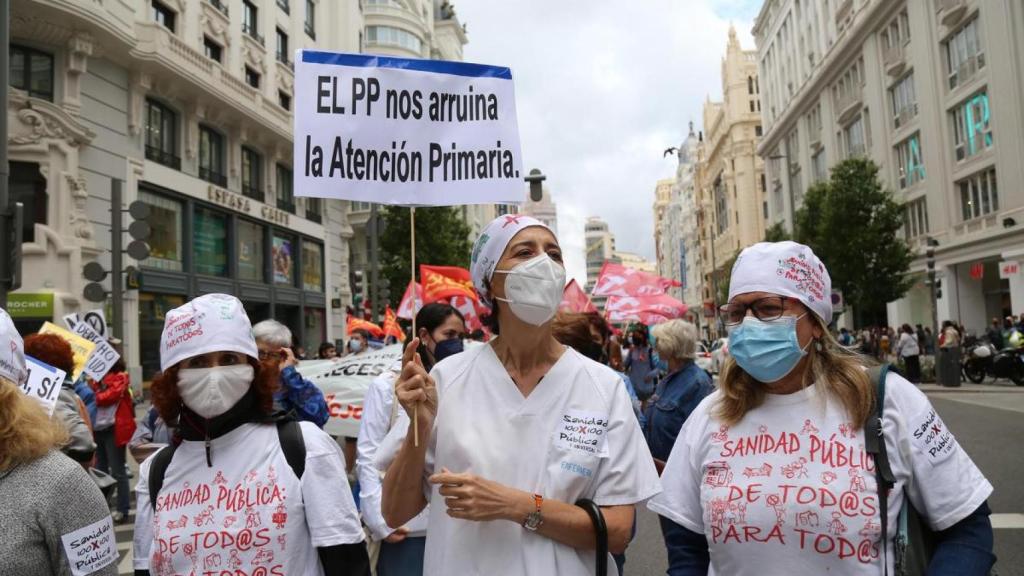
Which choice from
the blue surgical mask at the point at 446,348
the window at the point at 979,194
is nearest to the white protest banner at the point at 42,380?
the blue surgical mask at the point at 446,348

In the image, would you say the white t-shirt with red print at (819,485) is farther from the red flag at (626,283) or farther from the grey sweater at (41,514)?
the red flag at (626,283)

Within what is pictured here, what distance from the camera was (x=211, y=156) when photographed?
86.7ft

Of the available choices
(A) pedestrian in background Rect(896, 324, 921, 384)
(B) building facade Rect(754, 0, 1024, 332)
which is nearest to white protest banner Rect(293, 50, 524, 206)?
(A) pedestrian in background Rect(896, 324, 921, 384)

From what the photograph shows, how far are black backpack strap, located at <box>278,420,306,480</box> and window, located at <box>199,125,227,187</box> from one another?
82.2 feet

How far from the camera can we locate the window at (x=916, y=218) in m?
34.1

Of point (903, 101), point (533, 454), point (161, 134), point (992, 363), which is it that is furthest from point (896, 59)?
point (533, 454)

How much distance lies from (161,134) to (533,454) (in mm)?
24911

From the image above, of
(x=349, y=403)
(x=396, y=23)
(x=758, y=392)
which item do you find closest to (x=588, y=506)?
(x=758, y=392)

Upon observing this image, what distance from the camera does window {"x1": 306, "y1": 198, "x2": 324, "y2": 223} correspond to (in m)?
33.7

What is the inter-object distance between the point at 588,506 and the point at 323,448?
105 centimetres

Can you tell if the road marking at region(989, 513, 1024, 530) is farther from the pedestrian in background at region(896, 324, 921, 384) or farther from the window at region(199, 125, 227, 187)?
the window at region(199, 125, 227, 187)

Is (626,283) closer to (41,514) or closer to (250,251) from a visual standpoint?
(41,514)

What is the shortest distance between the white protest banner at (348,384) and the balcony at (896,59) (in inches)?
1367

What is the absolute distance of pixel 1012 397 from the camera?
57.4 ft
